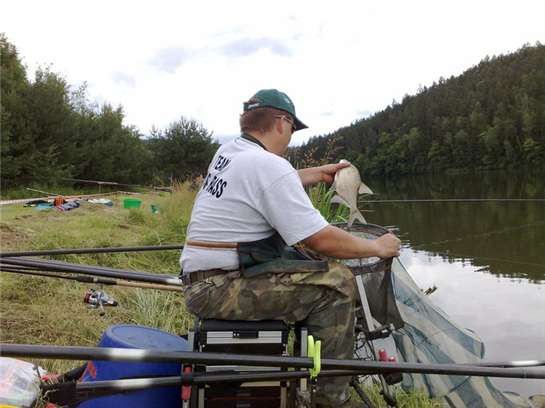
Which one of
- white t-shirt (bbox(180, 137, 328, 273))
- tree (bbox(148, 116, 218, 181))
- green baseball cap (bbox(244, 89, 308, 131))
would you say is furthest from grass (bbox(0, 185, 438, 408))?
tree (bbox(148, 116, 218, 181))

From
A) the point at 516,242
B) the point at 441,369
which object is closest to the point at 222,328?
the point at 441,369

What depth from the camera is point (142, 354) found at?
6.11 ft

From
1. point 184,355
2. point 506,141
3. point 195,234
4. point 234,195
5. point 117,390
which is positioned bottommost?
point 117,390

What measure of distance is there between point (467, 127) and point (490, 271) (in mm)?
99693

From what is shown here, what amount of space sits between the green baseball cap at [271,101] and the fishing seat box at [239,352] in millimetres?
1130

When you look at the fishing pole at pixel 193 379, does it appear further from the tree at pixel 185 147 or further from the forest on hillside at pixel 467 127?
the forest on hillside at pixel 467 127

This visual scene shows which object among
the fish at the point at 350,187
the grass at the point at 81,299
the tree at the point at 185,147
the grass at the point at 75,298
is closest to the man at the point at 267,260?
the fish at the point at 350,187

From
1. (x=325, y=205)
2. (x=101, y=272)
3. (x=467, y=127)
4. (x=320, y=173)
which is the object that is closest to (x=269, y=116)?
(x=320, y=173)

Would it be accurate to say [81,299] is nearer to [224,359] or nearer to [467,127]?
[224,359]

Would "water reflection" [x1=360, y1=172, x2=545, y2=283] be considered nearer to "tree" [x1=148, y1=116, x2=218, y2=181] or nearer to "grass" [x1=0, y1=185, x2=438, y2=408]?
"grass" [x1=0, y1=185, x2=438, y2=408]

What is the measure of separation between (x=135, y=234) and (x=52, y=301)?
4.60 metres

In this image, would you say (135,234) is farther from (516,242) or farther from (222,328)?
(516,242)

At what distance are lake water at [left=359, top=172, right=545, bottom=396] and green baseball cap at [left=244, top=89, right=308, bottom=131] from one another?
3.40m

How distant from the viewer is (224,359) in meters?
1.94
